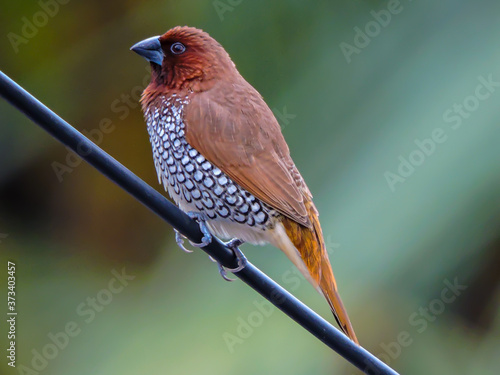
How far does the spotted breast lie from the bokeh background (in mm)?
1409

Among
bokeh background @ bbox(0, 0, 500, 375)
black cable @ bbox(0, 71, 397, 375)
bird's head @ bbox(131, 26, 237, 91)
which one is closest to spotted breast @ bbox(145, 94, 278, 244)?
bird's head @ bbox(131, 26, 237, 91)

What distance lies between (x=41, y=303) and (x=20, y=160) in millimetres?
1119

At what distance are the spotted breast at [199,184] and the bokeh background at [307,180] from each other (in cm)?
141

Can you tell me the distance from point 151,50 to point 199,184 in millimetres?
815

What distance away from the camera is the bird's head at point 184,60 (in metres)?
3.82

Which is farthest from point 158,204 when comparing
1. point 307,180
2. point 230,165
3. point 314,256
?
point 307,180

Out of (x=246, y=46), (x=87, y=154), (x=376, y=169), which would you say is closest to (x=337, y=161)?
(x=376, y=169)

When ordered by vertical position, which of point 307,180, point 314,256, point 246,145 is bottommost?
point 307,180

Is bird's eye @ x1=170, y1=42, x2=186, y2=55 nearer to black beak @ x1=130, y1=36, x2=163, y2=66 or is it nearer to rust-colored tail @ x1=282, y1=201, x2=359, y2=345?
black beak @ x1=130, y1=36, x2=163, y2=66

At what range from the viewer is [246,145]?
3.57 metres

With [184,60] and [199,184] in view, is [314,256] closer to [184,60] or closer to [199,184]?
[199,184]

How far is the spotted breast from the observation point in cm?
353

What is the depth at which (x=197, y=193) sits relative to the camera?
3.58 m

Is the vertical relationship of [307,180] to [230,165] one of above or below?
below
